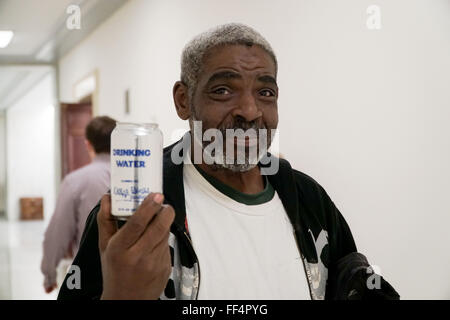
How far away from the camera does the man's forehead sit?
2.95 ft

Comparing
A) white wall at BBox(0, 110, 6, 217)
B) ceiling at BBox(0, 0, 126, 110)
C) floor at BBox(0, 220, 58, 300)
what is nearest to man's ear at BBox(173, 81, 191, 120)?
ceiling at BBox(0, 0, 126, 110)

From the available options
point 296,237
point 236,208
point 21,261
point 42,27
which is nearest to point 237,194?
point 236,208

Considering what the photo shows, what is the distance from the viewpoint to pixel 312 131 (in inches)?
53.1

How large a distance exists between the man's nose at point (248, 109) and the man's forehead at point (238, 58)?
5cm

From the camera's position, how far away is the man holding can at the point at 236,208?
857 mm

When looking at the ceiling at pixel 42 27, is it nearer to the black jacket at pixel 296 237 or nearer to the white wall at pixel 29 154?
the black jacket at pixel 296 237

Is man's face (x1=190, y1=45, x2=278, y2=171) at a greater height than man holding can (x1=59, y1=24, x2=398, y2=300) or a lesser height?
greater

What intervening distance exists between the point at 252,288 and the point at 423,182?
0.71 meters

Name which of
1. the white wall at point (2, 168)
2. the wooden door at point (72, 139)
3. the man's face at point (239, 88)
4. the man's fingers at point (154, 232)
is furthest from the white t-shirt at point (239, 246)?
the white wall at point (2, 168)

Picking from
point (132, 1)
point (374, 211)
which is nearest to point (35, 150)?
point (132, 1)

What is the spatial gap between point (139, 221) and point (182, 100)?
431 millimetres

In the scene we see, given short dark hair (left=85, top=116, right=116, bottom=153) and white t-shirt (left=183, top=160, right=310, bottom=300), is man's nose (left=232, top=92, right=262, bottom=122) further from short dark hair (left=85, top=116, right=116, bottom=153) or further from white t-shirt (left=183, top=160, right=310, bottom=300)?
short dark hair (left=85, top=116, right=116, bottom=153)

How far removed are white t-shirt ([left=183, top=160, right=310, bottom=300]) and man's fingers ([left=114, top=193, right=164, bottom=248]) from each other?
0.25 m

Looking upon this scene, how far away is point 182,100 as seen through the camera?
3.33 feet
